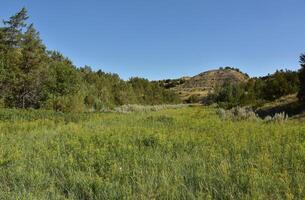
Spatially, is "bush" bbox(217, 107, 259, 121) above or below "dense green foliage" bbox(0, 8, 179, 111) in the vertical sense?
below

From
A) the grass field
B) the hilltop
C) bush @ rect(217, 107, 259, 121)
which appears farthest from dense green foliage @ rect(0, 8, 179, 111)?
the hilltop

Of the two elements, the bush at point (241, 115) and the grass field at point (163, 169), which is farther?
the bush at point (241, 115)

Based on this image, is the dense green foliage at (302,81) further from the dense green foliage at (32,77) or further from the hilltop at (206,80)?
the hilltop at (206,80)

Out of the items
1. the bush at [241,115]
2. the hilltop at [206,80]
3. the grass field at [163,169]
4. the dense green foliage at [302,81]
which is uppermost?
the hilltop at [206,80]

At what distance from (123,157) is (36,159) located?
167 centimetres

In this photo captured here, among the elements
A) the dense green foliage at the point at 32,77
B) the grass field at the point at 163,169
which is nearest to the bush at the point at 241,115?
the grass field at the point at 163,169

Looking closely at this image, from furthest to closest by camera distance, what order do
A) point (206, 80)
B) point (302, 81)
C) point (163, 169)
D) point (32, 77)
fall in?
1. point (206, 80)
2. point (32, 77)
3. point (302, 81)
4. point (163, 169)

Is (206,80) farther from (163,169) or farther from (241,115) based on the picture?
(163,169)

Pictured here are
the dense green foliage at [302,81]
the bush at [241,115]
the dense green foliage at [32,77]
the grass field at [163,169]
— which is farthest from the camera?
the dense green foliage at [32,77]

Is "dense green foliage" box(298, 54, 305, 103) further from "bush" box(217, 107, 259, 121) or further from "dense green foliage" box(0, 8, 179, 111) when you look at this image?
"dense green foliage" box(0, 8, 179, 111)

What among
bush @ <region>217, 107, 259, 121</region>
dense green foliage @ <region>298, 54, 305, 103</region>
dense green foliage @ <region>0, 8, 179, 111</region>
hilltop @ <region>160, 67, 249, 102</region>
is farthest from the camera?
hilltop @ <region>160, 67, 249, 102</region>

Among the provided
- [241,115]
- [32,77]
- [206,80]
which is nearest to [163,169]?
[241,115]

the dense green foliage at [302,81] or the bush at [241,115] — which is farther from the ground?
the dense green foliage at [302,81]

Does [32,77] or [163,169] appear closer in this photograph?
[163,169]
